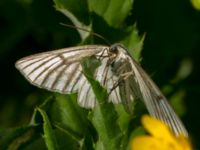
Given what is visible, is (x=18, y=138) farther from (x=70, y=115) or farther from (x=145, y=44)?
(x=145, y=44)

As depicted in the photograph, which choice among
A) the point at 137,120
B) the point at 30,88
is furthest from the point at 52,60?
the point at 30,88

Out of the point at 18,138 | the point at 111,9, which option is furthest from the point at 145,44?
the point at 18,138

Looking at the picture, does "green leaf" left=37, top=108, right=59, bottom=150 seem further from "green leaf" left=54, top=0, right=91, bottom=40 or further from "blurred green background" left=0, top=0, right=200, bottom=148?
"blurred green background" left=0, top=0, right=200, bottom=148

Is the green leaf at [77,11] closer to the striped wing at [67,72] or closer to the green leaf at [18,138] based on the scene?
the striped wing at [67,72]

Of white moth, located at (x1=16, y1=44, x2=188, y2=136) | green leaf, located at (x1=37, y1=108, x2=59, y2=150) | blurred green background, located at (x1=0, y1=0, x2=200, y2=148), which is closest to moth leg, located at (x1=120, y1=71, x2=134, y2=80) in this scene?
white moth, located at (x1=16, y1=44, x2=188, y2=136)

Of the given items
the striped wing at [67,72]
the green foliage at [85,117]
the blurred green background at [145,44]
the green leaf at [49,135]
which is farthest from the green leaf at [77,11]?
the blurred green background at [145,44]

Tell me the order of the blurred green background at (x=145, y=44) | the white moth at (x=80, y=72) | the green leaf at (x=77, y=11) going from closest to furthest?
the white moth at (x=80, y=72), the green leaf at (x=77, y=11), the blurred green background at (x=145, y=44)

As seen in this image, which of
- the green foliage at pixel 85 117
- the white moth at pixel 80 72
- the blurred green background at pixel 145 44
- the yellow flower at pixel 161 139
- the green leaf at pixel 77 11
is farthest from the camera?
the blurred green background at pixel 145 44

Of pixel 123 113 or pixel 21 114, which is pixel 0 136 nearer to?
pixel 123 113
